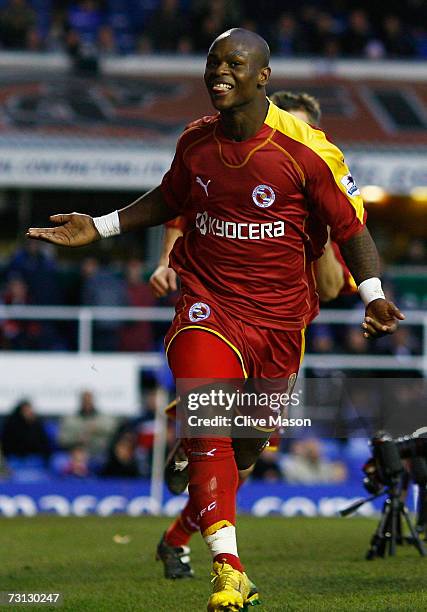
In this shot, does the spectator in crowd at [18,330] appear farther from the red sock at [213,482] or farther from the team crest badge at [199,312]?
the red sock at [213,482]

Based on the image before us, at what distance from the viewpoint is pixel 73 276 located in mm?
17891

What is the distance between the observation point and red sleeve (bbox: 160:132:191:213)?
6145 mm

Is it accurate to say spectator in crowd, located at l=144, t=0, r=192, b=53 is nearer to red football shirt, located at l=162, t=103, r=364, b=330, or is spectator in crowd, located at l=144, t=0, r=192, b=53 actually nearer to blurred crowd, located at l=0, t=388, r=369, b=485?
blurred crowd, located at l=0, t=388, r=369, b=485

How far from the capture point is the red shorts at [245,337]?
19.4ft

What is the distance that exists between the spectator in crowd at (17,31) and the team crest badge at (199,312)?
16024 millimetres

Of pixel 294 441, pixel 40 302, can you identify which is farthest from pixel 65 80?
pixel 294 441

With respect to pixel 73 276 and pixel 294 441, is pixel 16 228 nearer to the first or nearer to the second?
pixel 73 276

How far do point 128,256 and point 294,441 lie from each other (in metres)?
6.90

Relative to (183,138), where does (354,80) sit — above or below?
above

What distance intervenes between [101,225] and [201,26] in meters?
16.1

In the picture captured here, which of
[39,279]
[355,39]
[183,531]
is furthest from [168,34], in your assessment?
[183,531]

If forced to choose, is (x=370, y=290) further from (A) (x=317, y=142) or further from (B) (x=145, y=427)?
(B) (x=145, y=427)

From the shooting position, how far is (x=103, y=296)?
16266 millimetres

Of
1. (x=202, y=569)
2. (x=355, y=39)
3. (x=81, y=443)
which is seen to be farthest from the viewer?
(x=355, y=39)
